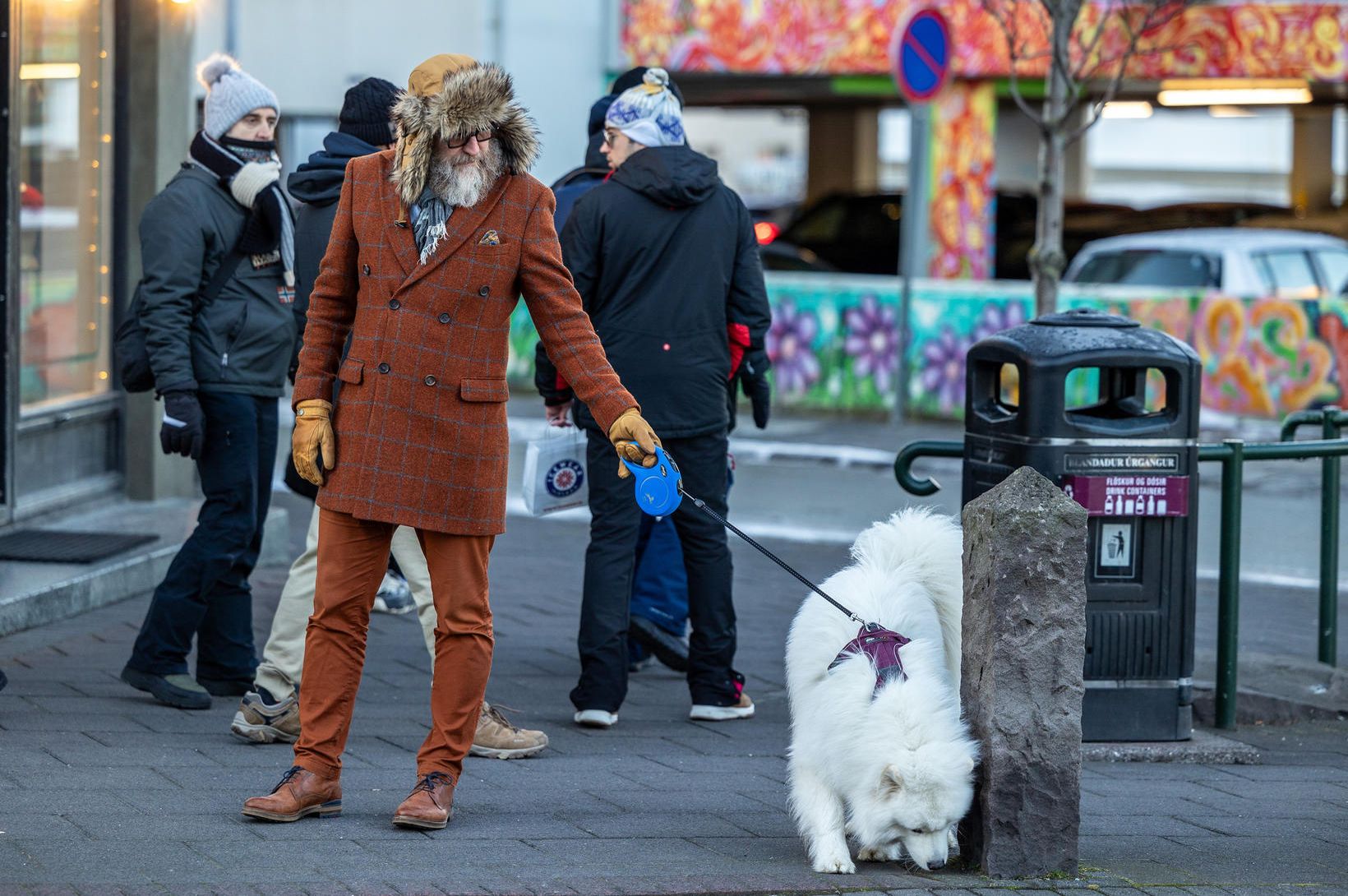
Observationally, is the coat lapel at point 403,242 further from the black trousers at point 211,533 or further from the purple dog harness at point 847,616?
the black trousers at point 211,533

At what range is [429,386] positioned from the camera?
14.5 ft

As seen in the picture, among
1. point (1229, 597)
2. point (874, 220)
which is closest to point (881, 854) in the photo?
point (1229, 597)

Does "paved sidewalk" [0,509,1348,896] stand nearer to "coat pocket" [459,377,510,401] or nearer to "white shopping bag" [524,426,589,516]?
"white shopping bag" [524,426,589,516]

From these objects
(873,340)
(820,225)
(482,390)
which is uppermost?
(820,225)

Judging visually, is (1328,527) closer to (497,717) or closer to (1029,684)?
(1029,684)

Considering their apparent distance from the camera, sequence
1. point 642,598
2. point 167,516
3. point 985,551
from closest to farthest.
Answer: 1. point 985,551
2. point 642,598
3. point 167,516

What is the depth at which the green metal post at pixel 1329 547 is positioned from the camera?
21.9 feet

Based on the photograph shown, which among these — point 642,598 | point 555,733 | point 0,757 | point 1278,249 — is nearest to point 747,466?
point 1278,249

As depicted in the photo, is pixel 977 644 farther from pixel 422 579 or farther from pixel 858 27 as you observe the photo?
pixel 858 27

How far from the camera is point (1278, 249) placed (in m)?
15.6

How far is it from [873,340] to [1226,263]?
119 inches

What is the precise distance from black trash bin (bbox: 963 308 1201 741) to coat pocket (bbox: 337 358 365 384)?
86.3 inches

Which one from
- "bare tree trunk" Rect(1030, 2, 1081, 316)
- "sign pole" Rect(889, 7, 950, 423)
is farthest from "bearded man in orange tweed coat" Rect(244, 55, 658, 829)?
"sign pole" Rect(889, 7, 950, 423)

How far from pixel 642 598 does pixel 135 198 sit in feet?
11.8
